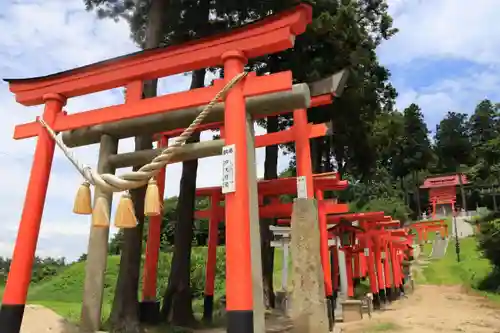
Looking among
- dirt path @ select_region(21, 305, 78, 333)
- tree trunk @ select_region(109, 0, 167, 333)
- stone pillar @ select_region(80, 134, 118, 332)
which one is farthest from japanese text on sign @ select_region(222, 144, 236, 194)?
dirt path @ select_region(21, 305, 78, 333)

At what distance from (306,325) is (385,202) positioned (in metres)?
33.3

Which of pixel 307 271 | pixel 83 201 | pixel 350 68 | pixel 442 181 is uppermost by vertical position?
pixel 442 181

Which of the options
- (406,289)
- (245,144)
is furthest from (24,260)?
(406,289)

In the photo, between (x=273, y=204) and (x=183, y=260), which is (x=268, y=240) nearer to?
(x=273, y=204)

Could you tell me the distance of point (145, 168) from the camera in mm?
4859

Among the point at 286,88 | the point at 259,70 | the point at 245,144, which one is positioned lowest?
the point at 245,144

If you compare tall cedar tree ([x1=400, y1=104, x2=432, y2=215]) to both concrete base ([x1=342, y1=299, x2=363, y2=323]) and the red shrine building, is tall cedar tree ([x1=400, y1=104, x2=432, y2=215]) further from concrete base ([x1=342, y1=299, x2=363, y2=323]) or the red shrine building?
concrete base ([x1=342, y1=299, x2=363, y2=323])

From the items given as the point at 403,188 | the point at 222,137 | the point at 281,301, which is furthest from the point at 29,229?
the point at 403,188

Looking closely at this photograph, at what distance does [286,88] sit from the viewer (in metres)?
4.82

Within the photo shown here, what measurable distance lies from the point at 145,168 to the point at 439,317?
10848 mm

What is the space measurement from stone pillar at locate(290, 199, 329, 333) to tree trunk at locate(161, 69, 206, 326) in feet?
12.9

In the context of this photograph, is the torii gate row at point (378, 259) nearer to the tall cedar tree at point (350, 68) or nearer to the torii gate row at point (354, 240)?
the torii gate row at point (354, 240)

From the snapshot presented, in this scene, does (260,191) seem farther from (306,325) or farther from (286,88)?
(286,88)

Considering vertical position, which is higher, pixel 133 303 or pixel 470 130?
pixel 470 130
